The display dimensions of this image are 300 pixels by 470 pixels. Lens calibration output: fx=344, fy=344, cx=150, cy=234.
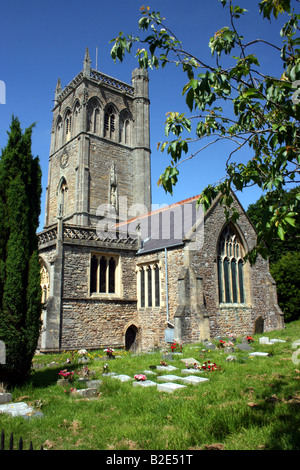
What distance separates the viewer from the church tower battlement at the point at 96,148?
3048 cm

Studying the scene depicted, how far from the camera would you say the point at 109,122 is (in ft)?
111

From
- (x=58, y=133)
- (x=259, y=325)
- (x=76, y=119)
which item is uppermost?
(x=58, y=133)

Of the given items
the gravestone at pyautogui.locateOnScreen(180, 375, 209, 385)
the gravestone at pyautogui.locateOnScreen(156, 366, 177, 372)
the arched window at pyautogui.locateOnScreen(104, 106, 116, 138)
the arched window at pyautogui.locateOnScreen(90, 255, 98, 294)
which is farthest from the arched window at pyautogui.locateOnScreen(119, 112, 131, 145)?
the gravestone at pyautogui.locateOnScreen(180, 375, 209, 385)

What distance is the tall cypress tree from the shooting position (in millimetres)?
7828

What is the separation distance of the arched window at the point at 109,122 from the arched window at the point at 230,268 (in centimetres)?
1944

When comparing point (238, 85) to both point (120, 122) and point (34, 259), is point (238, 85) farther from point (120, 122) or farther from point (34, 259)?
point (120, 122)

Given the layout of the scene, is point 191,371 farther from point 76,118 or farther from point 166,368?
point 76,118

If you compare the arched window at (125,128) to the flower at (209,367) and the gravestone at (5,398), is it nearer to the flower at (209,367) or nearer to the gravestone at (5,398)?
the flower at (209,367)

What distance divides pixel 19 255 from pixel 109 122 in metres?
28.0

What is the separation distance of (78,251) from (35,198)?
7.69m

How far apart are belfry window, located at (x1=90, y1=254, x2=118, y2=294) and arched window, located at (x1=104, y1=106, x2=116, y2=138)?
61.8ft

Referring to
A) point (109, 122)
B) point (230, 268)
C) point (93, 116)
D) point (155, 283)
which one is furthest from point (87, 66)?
point (230, 268)

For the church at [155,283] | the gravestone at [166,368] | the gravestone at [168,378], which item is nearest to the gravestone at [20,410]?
the gravestone at [168,378]

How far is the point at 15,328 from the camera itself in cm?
791
